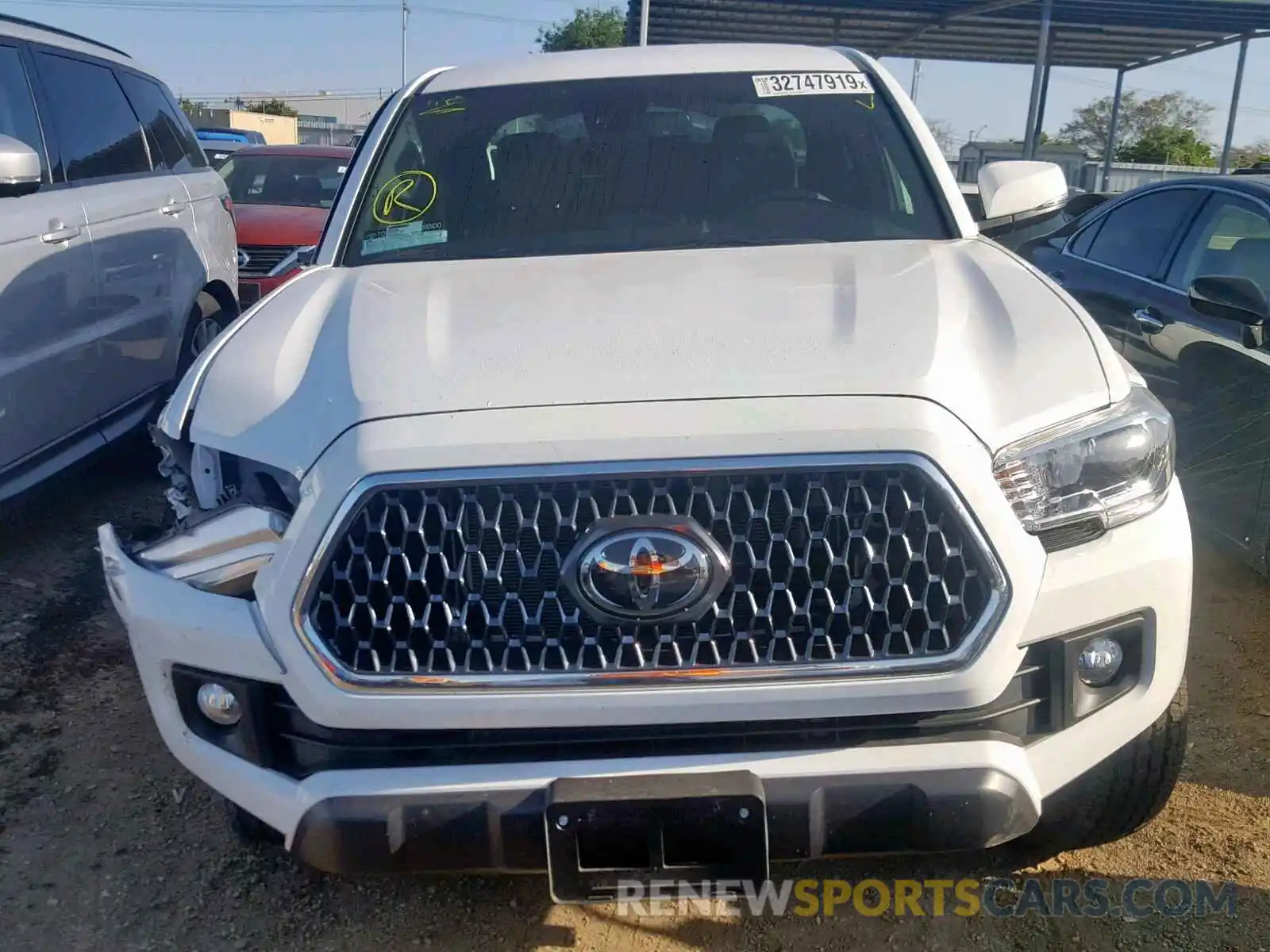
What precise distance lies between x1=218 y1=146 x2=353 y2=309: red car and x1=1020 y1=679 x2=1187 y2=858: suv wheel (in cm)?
681

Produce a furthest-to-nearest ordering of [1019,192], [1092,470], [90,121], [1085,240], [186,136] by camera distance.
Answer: [186,136], [1085,240], [90,121], [1019,192], [1092,470]

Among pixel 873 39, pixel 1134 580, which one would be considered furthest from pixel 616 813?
pixel 873 39

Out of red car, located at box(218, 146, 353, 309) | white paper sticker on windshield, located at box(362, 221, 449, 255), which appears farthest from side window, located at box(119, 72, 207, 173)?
white paper sticker on windshield, located at box(362, 221, 449, 255)

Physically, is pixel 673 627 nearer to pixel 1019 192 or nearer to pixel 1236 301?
pixel 1019 192

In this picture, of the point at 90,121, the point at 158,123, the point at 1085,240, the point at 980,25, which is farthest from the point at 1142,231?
the point at 980,25

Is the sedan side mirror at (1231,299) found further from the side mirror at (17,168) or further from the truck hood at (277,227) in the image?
the truck hood at (277,227)

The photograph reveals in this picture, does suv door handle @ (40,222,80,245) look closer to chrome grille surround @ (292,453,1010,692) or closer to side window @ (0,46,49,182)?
side window @ (0,46,49,182)

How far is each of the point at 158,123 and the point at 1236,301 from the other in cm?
487

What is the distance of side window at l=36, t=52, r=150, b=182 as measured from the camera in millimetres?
4629

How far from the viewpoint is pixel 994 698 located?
1979mm

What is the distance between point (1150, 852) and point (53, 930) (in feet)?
8.23

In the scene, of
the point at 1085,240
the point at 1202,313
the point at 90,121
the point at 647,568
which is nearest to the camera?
the point at 647,568

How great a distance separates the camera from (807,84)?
3574 mm

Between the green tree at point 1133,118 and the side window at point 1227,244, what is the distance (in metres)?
51.3
